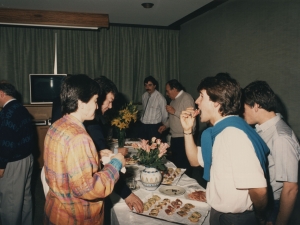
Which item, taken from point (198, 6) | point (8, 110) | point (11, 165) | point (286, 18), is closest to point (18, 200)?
point (11, 165)

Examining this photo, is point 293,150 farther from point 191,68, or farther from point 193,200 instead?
point 191,68

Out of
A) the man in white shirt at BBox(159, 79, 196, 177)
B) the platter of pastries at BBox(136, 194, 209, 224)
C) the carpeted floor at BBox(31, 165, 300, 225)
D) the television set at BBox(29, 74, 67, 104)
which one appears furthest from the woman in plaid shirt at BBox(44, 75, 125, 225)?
the television set at BBox(29, 74, 67, 104)

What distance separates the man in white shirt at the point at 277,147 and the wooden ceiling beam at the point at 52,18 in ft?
12.8

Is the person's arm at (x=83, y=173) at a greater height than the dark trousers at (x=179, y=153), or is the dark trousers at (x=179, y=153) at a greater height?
the person's arm at (x=83, y=173)

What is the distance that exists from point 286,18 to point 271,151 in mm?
2297

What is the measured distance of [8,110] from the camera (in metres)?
2.64

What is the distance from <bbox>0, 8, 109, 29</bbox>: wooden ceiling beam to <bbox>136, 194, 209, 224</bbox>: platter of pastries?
3915 mm

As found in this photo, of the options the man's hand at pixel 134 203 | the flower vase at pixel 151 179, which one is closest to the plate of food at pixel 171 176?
the flower vase at pixel 151 179

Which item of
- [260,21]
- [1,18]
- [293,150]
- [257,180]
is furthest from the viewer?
[1,18]

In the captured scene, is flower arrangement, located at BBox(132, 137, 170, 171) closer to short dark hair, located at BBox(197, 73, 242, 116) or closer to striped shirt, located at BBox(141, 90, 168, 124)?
short dark hair, located at BBox(197, 73, 242, 116)

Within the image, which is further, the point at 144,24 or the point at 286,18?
the point at 144,24

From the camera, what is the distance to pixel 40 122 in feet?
17.2

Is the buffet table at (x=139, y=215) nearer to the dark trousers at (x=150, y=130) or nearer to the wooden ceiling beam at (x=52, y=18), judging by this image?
the dark trousers at (x=150, y=130)

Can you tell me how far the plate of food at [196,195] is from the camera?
1842 millimetres
